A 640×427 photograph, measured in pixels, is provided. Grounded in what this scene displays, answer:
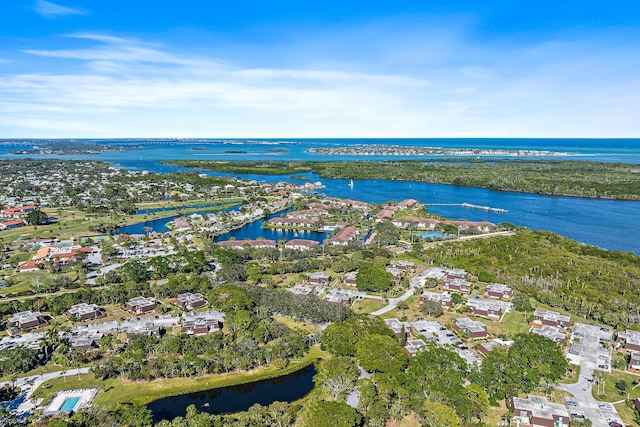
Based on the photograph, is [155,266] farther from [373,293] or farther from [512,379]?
[512,379]

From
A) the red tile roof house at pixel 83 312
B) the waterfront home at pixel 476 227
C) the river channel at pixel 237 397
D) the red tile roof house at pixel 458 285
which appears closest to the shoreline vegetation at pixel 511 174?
the waterfront home at pixel 476 227

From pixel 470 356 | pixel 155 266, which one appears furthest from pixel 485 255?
pixel 155 266

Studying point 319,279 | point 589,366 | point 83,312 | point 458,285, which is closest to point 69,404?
point 83,312

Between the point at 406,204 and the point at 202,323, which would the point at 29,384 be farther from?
the point at 406,204

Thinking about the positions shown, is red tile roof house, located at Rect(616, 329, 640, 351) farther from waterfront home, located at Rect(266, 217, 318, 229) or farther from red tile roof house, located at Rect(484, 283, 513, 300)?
waterfront home, located at Rect(266, 217, 318, 229)

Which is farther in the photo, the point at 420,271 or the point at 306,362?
the point at 420,271
